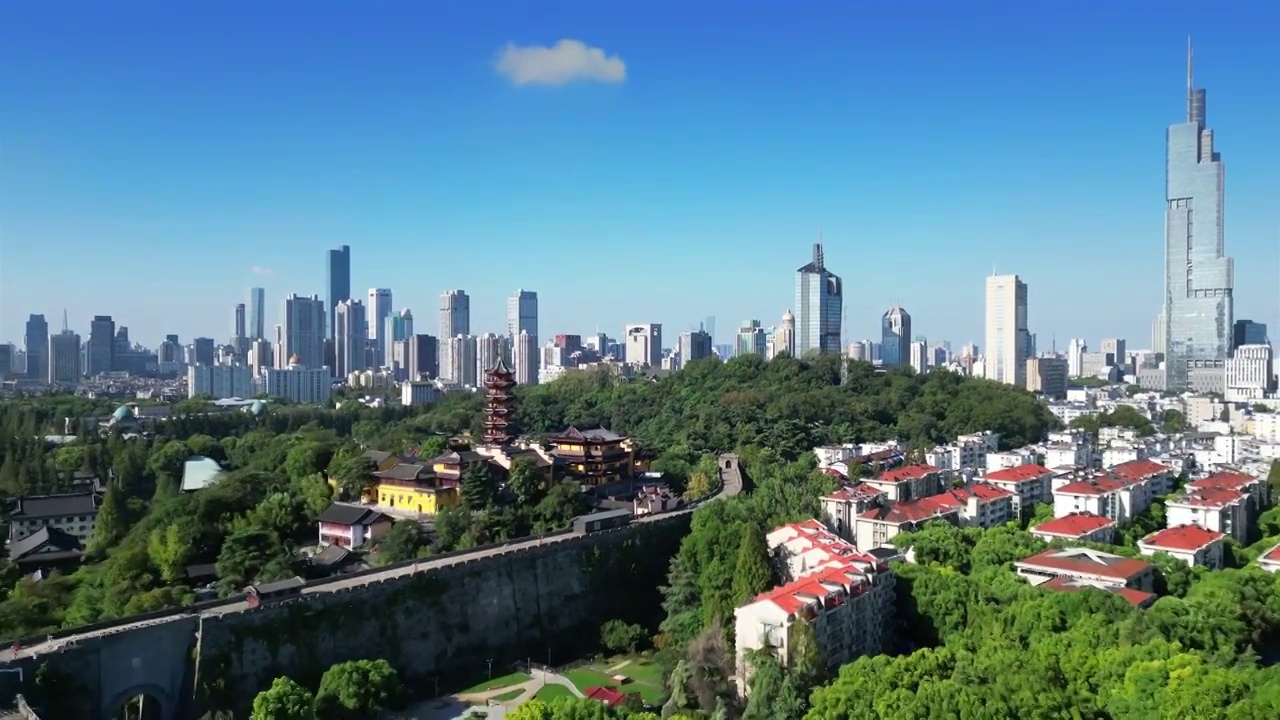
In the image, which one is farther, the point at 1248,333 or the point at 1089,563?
the point at 1248,333

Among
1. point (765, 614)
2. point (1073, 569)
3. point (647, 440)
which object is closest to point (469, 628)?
point (765, 614)

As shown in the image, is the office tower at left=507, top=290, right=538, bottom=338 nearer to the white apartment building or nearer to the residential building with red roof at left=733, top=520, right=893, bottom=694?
the white apartment building

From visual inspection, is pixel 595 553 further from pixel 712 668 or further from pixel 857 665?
pixel 857 665

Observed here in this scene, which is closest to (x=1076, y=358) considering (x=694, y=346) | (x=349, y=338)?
(x=694, y=346)

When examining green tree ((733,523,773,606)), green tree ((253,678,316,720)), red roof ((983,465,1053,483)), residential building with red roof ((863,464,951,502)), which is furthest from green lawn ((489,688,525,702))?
red roof ((983,465,1053,483))

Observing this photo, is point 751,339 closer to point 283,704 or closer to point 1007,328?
point 1007,328

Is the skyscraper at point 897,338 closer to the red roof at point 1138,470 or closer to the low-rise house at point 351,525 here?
the red roof at point 1138,470
